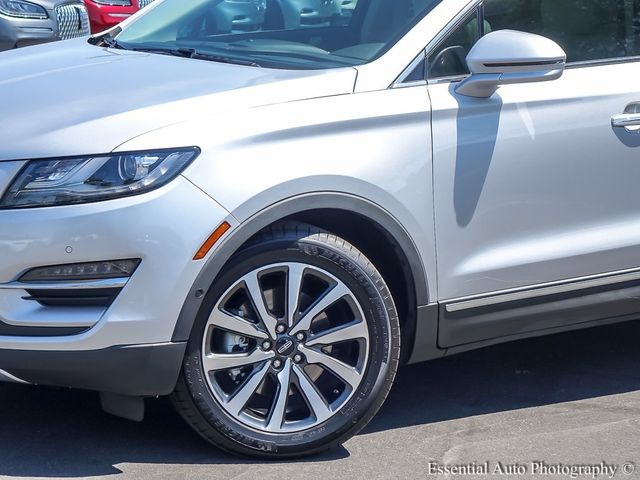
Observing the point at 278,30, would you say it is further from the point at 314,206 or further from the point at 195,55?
the point at 314,206

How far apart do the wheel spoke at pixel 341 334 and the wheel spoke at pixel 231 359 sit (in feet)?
0.51

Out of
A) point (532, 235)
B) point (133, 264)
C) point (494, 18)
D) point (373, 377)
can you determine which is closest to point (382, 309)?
point (373, 377)

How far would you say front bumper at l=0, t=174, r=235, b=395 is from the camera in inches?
130

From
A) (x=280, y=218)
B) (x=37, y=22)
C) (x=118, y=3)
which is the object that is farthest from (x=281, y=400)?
(x=118, y=3)

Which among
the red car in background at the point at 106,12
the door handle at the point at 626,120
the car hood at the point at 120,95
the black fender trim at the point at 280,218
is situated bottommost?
the red car in background at the point at 106,12

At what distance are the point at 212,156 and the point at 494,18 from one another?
132cm

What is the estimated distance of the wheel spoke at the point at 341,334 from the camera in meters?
3.75

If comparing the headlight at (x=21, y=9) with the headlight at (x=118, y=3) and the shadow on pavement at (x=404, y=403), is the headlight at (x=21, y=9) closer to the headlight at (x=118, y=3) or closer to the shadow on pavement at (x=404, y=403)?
the headlight at (x=118, y=3)

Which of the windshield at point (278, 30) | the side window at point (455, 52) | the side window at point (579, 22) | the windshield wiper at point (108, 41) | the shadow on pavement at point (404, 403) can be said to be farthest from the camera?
the windshield wiper at point (108, 41)

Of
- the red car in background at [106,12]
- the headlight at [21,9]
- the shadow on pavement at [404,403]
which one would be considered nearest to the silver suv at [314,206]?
the shadow on pavement at [404,403]

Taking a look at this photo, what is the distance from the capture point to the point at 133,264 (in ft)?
11.0

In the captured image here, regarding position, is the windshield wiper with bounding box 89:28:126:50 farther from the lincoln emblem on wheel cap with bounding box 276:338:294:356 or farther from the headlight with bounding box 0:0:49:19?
the headlight with bounding box 0:0:49:19

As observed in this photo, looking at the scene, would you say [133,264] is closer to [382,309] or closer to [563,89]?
[382,309]

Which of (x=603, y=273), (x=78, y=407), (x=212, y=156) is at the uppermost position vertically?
(x=212, y=156)
